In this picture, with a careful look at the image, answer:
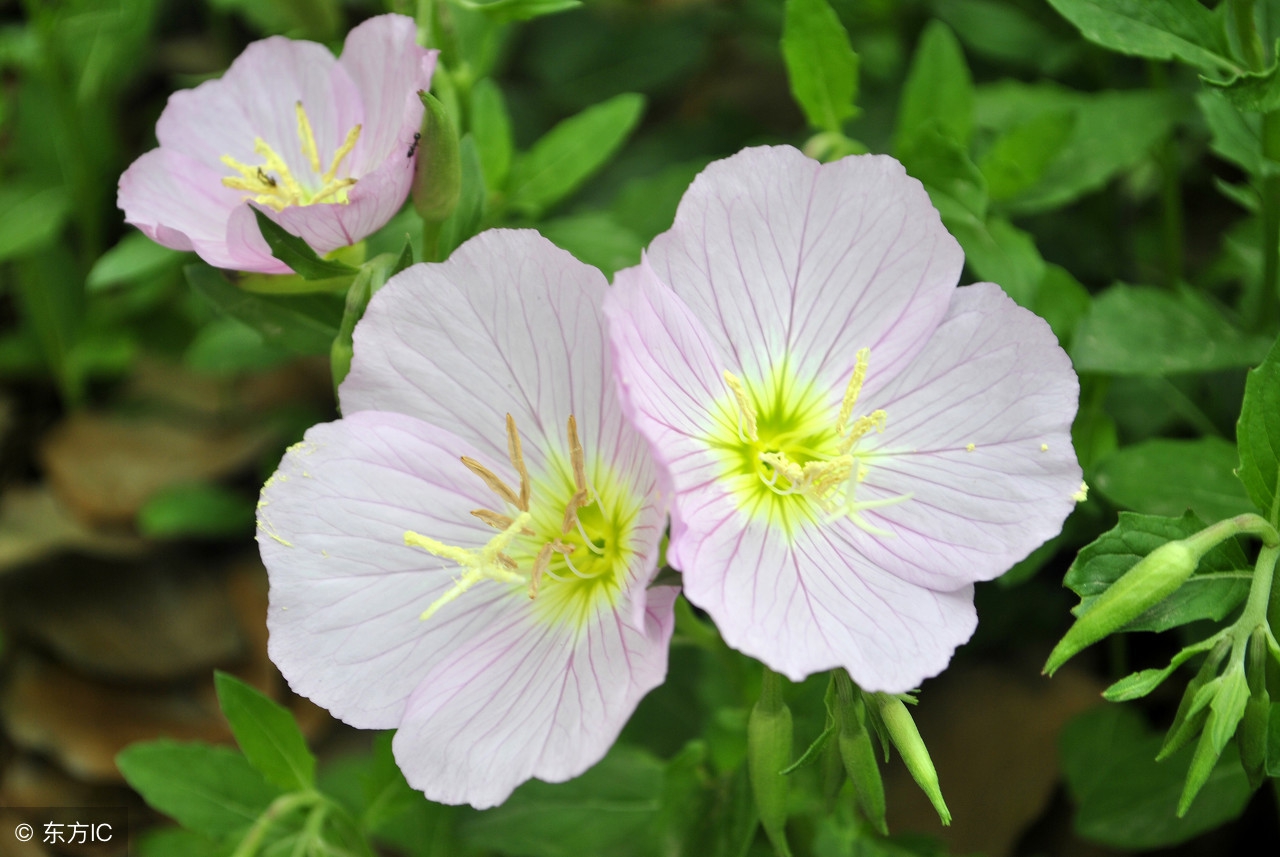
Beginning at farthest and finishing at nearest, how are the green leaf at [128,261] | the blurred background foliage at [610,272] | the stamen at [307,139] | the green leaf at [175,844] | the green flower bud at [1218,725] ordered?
the green leaf at [175,844] < the green leaf at [128,261] < the blurred background foliage at [610,272] < the stamen at [307,139] < the green flower bud at [1218,725]

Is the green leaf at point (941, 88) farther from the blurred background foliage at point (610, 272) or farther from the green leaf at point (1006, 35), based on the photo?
the green leaf at point (1006, 35)

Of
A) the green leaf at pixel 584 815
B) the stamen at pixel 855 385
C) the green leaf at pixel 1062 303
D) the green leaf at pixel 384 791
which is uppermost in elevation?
the stamen at pixel 855 385

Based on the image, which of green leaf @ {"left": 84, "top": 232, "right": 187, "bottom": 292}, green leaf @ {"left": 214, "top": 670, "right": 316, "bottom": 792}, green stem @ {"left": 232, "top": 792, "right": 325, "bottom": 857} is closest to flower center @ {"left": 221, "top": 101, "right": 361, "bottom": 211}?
green leaf @ {"left": 84, "top": 232, "right": 187, "bottom": 292}

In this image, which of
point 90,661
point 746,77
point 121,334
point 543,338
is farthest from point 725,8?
point 90,661

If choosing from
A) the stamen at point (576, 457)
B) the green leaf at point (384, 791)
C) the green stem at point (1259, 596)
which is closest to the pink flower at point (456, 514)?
the stamen at point (576, 457)

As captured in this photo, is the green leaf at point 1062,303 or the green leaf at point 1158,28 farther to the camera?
the green leaf at point 1062,303

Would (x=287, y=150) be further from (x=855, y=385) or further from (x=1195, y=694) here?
(x=1195, y=694)

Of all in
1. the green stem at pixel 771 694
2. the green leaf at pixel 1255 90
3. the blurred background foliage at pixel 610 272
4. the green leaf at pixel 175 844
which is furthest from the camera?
the green leaf at pixel 175 844
